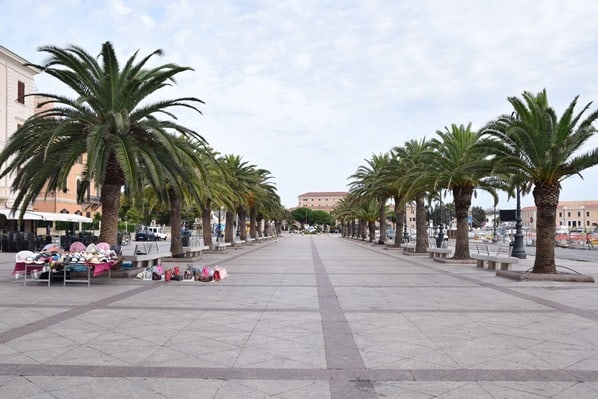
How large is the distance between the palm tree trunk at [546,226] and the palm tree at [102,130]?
10863mm

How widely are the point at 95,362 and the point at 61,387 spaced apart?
90cm

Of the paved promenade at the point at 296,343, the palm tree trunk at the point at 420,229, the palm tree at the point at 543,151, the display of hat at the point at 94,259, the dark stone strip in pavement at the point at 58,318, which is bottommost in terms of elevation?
the dark stone strip in pavement at the point at 58,318

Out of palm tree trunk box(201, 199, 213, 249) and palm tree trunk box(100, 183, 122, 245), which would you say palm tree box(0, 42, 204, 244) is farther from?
palm tree trunk box(201, 199, 213, 249)

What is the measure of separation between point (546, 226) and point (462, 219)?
755cm

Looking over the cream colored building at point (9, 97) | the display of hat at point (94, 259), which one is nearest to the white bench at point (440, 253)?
the display of hat at point (94, 259)

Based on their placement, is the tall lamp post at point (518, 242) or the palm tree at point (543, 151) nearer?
the palm tree at point (543, 151)

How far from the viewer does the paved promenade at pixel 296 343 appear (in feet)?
17.2

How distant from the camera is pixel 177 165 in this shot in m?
15.5

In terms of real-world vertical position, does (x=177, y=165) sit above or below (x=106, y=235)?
above

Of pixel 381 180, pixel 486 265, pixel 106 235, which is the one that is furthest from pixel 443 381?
pixel 381 180

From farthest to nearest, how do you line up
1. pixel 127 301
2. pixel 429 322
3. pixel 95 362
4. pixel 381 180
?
pixel 381 180
pixel 127 301
pixel 429 322
pixel 95 362

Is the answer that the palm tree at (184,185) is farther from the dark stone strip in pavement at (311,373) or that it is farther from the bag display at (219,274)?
the dark stone strip in pavement at (311,373)

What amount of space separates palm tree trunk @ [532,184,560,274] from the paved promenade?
A: 8.77 feet

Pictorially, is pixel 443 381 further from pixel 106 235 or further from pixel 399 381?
pixel 106 235
